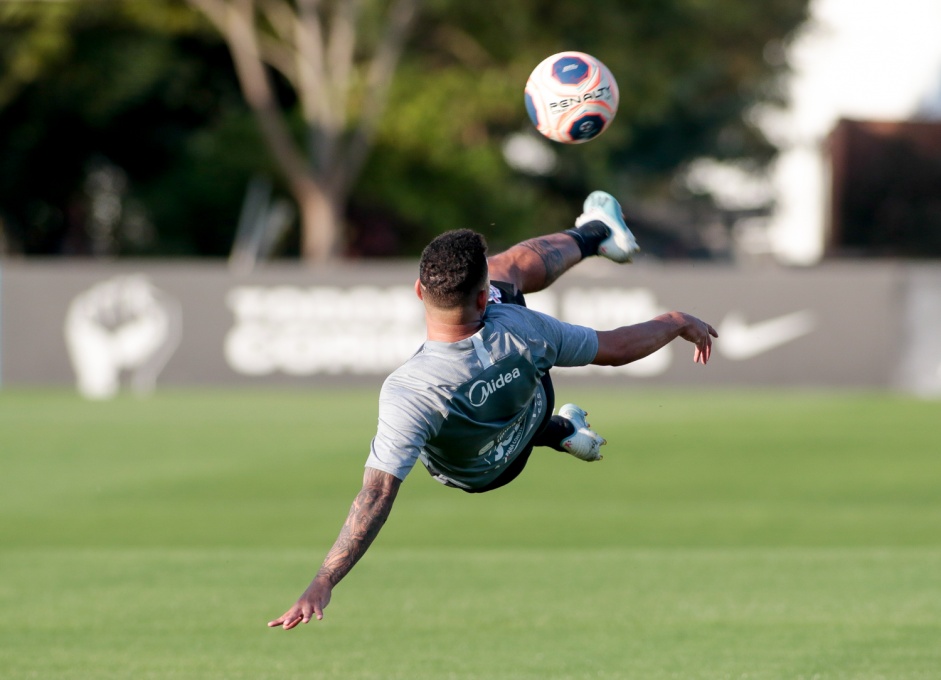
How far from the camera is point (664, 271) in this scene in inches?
1045

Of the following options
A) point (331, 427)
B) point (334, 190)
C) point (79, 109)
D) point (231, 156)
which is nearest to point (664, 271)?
point (331, 427)

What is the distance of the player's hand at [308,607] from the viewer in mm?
5852

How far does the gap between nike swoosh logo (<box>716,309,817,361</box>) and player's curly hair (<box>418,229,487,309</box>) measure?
66.1 ft

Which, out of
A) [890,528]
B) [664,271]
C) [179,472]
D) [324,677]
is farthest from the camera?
[664,271]

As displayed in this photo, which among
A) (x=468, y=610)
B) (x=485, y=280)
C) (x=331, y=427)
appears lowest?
(x=331, y=427)

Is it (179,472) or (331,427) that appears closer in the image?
(179,472)

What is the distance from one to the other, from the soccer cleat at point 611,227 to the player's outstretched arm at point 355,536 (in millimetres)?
2882

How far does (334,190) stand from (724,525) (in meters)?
22.3

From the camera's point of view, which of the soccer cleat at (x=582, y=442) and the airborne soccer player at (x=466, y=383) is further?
the soccer cleat at (x=582, y=442)

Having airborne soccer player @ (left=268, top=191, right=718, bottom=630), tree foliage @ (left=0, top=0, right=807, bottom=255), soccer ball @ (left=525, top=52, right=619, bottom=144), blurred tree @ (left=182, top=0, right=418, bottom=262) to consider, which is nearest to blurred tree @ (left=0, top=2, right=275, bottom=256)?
tree foliage @ (left=0, top=0, right=807, bottom=255)

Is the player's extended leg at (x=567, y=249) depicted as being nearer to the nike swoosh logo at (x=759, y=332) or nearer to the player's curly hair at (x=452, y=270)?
the player's curly hair at (x=452, y=270)

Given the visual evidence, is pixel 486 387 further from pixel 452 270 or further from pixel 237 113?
pixel 237 113

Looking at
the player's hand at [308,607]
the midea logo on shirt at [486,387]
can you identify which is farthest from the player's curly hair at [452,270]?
the player's hand at [308,607]

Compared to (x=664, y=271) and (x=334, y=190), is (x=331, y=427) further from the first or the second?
(x=334, y=190)
